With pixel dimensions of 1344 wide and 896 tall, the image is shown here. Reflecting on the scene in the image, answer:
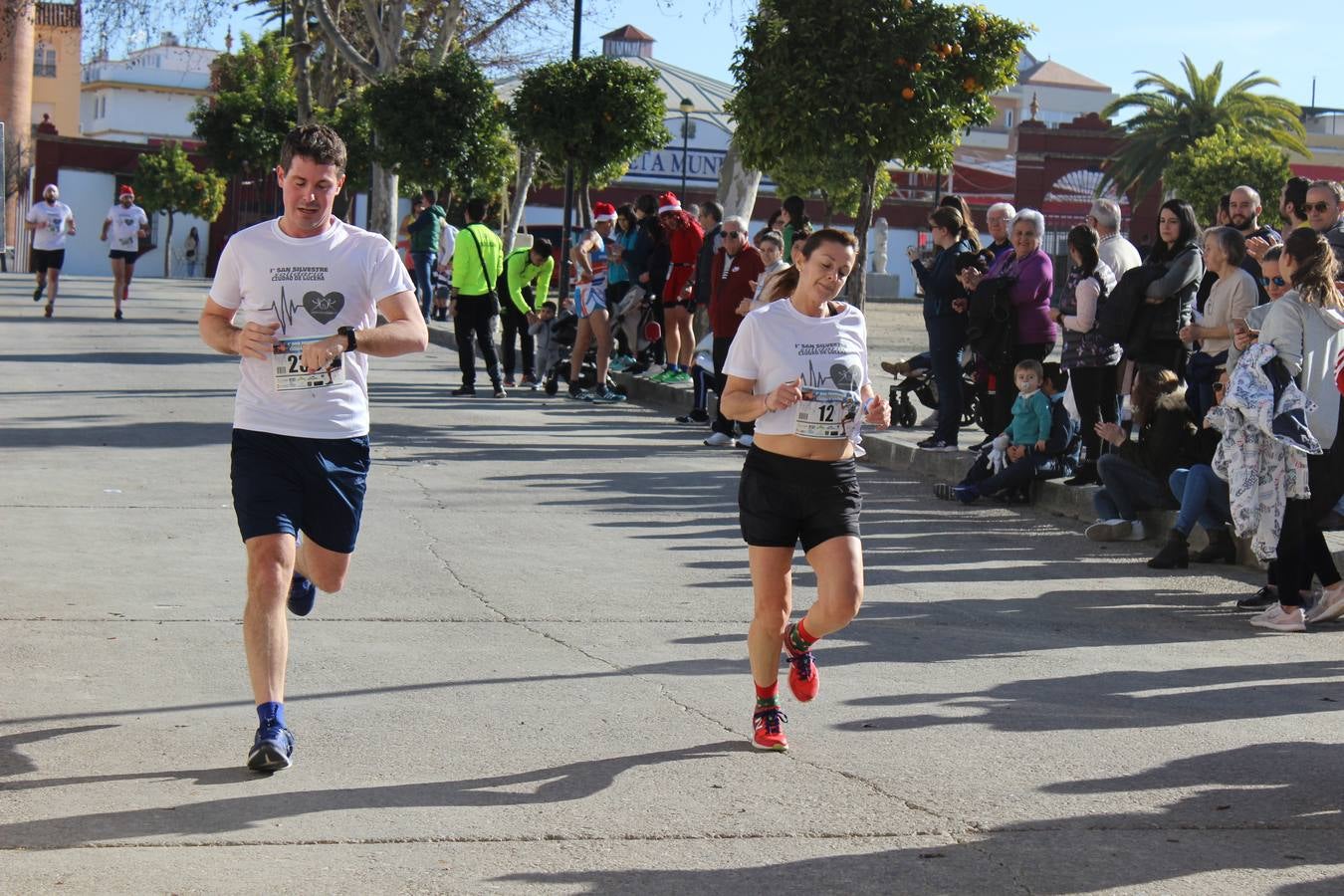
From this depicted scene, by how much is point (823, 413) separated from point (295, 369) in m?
1.72

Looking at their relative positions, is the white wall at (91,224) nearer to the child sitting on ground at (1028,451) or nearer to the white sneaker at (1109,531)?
the child sitting on ground at (1028,451)

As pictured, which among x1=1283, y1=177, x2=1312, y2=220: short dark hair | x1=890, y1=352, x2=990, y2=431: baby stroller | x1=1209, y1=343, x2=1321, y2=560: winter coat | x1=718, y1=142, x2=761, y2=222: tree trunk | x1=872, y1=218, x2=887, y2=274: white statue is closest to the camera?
x1=1209, y1=343, x2=1321, y2=560: winter coat

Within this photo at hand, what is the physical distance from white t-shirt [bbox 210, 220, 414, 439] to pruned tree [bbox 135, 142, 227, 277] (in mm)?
57605

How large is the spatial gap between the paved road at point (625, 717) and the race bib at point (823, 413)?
1042mm

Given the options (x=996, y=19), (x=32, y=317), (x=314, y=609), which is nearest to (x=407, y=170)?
(x=32, y=317)

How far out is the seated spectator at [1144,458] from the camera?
1031 cm

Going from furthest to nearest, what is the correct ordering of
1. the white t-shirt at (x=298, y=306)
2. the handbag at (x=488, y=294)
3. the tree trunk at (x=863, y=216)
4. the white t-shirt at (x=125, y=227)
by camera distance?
1. the white t-shirt at (x=125, y=227)
2. the handbag at (x=488, y=294)
3. the tree trunk at (x=863, y=216)
4. the white t-shirt at (x=298, y=306)

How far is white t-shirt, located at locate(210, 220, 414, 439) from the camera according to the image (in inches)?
228

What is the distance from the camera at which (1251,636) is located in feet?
27.5

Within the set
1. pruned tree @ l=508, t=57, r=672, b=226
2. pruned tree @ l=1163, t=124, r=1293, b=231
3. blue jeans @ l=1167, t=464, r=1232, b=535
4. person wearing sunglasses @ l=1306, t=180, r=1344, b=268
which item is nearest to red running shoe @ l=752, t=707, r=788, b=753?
blue jeans @ l=1167, t=464, r=1232, b=535

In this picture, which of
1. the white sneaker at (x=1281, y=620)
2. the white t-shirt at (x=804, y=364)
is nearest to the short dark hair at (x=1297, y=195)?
the white sneaker at (x=1281, y=620)

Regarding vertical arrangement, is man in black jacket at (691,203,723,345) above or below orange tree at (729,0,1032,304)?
below

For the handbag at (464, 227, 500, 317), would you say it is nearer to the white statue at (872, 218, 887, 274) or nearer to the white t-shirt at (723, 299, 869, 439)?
the white t-shirt at (723, 299, 869, 439)

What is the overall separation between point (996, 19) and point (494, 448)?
648cm
